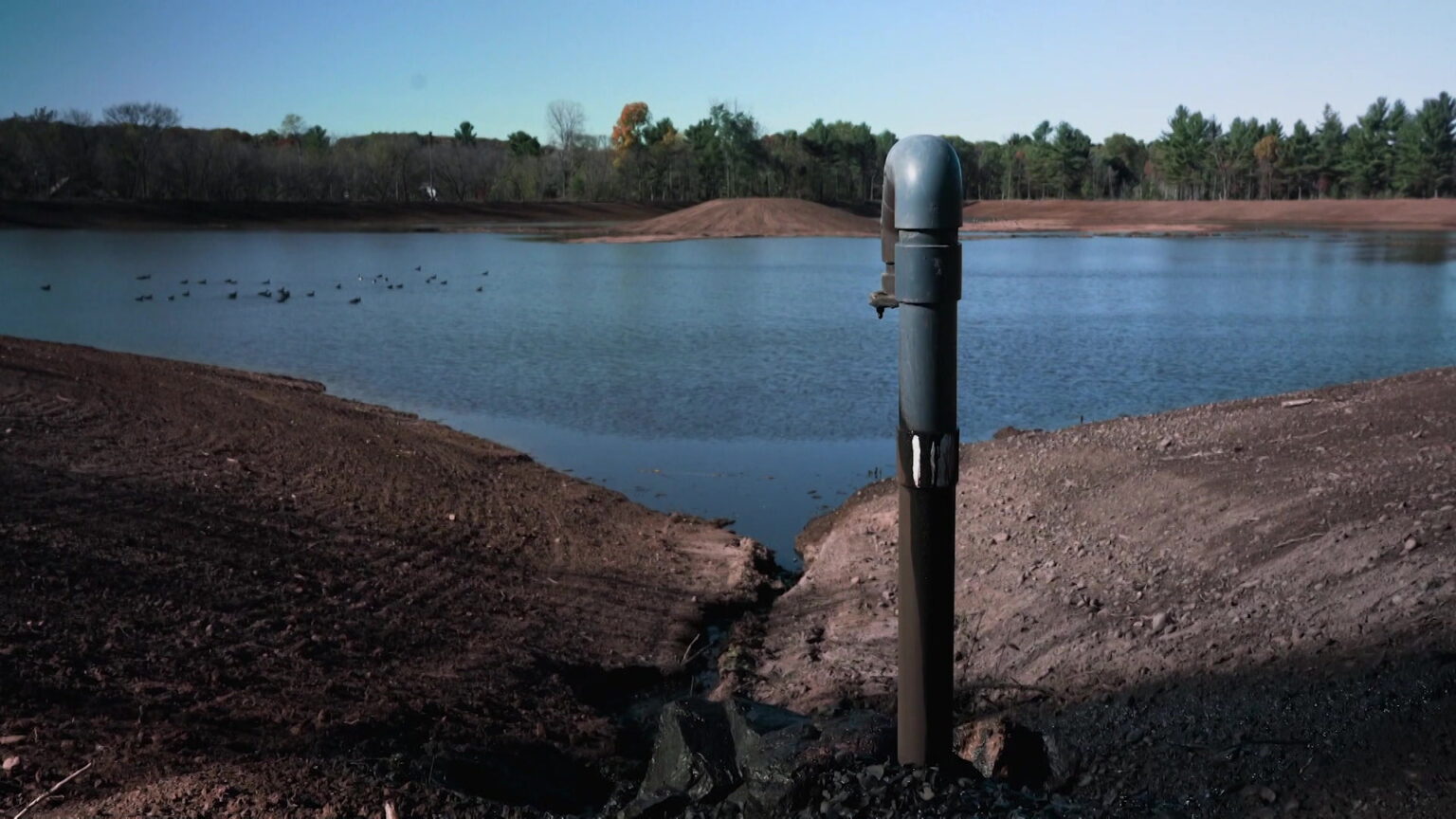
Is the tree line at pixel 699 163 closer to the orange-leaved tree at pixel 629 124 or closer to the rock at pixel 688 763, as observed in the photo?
the orange-leaved tree at pixel 629 124

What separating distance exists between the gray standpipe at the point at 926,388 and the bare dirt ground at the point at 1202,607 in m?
0.87

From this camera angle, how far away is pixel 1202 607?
6605 millimetres

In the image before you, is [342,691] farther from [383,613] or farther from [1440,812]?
[1440,812]

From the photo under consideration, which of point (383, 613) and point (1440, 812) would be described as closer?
point (1440, 812)

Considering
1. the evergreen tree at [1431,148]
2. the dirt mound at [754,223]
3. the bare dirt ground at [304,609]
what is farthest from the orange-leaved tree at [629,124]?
the bare dirt ground at [304,609]

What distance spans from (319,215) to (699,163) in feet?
139

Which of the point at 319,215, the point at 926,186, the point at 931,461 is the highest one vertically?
the point at 319,215

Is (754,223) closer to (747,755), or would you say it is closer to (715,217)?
(715,217)

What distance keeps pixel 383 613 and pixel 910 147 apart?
191 inches

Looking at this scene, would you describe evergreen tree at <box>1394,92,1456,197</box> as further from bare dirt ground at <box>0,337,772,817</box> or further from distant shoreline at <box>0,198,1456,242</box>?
bare dirt ground at <box>0,337,772,817</box>

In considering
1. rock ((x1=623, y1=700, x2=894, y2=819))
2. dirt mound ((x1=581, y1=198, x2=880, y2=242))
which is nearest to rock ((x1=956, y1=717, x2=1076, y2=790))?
rock ((x1=623, y1=700, x2=894, y2=819))

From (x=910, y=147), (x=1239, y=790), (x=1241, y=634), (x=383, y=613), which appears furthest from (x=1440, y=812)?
(x=383, y=613)

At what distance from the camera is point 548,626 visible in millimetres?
7977

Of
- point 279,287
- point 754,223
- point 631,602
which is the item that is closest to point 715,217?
point 754,223
